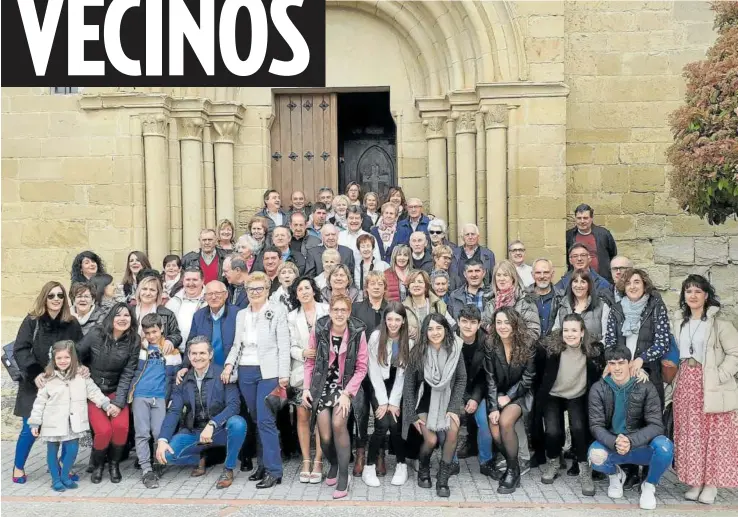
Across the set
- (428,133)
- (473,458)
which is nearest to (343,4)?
(428,133)

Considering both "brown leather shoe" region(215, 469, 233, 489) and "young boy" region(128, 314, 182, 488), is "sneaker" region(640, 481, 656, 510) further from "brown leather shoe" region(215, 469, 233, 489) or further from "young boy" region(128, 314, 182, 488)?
"young boy" region(128, 314, 182, 488)

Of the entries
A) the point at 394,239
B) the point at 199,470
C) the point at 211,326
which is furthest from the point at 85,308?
the point at 394,239

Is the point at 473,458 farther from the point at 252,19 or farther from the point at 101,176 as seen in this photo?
the point at 101,176

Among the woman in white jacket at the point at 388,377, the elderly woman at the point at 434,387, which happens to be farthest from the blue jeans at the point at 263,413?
the elderly woman at the point at 434,387

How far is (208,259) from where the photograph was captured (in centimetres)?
814

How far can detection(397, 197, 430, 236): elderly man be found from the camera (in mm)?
8500

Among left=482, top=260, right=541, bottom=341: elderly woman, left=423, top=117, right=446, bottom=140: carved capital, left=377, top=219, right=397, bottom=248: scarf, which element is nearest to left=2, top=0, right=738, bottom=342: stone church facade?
left=423, top=117, right=446, bottom=140: carved capital

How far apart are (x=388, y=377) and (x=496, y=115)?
13.4 feet

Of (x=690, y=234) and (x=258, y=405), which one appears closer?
(x=258, y=405)

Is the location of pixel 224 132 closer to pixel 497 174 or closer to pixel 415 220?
pixel 415 220

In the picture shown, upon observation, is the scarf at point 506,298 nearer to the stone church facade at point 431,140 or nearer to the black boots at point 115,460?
the stone church facade at point 431,140

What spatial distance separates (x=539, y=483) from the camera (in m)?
6.13

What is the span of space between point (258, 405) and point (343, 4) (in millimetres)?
5862

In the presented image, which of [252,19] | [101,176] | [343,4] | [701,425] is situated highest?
[343,4]
